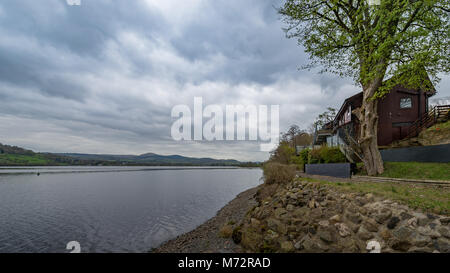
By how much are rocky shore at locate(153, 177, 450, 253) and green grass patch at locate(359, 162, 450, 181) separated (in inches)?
219

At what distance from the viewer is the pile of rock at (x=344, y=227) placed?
14.1 feet

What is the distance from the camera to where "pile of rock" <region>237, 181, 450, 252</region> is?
430 centimetres

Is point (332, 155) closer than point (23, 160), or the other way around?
point (332, 155)

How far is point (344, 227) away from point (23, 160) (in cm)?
14859

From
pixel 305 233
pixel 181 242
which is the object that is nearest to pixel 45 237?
pixel 181 242

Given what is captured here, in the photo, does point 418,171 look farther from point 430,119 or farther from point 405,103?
point 405,103

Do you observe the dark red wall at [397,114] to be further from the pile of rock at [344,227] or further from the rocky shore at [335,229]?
the pile of rock at [344,227]

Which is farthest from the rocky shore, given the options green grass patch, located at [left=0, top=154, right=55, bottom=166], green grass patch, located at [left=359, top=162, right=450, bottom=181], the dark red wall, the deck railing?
green grass patch, located at [left=0, top=154, right=55, bottom=166]

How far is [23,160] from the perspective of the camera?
101m

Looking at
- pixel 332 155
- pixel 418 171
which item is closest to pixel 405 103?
pixel 332 155

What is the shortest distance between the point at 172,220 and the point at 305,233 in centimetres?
1181

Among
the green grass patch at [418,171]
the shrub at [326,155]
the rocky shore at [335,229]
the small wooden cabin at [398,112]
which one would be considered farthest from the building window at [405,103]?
the rocky shore at [335,229]
